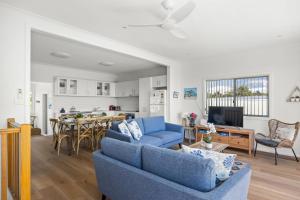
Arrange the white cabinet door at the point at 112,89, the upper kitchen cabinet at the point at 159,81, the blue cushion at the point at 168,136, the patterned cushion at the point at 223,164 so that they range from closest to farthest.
Answer: the patterned cushion at the point at 223,164
the blue cushion at the point at 168,136
the upper kitchen cabinet at the point at 159,81
the white cabinet door at the point at 112,89

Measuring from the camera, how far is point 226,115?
4617 millimetres

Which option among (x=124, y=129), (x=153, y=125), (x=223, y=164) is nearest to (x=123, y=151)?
(x=223, y=164)

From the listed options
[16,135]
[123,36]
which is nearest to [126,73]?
[123,36]

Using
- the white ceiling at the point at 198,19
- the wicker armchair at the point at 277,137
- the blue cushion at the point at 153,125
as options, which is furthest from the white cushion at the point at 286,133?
the blue cushion at the point at 153,125

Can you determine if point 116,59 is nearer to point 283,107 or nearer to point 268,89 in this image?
point 268,89

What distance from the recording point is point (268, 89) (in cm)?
430

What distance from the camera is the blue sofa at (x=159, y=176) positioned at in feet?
4.25

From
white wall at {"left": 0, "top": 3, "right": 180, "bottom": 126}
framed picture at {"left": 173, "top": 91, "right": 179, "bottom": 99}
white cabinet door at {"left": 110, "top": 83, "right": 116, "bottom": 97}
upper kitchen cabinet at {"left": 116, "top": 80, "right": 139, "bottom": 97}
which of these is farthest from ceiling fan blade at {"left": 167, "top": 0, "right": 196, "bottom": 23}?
white cabinet door at {"left": 110, "top": 83, "right": 116, "bottom": 97}

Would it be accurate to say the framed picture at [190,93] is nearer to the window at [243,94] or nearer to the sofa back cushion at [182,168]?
the window at [243,94]

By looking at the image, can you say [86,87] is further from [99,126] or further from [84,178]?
[84,178]

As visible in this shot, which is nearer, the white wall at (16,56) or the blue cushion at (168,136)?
the white wall at (16,56)

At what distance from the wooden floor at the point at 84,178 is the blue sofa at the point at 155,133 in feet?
2.76

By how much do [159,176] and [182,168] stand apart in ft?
0.85

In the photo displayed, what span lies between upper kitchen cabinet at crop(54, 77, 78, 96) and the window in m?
4.92
